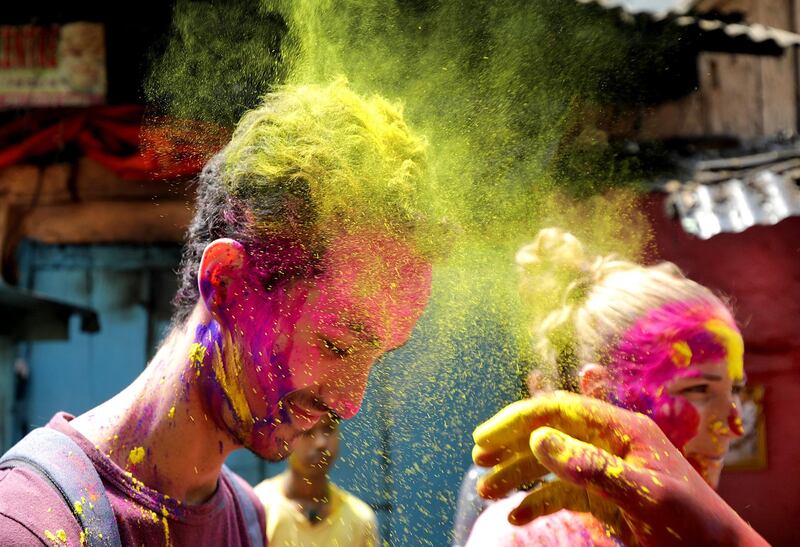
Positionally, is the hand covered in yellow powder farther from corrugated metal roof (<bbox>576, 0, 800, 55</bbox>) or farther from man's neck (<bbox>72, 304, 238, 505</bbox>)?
corrugated metal roof (<bbox>576, 0, 800, 55</bbox>)

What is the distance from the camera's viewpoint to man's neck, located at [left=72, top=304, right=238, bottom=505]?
4.35 feet

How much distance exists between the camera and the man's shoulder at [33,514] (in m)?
1.12

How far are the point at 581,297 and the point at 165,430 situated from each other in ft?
4.15

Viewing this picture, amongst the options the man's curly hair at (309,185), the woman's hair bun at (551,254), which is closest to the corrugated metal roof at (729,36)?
the woman's hair bun at (551,254)

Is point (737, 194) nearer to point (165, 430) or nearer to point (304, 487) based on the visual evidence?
point (304, 487)

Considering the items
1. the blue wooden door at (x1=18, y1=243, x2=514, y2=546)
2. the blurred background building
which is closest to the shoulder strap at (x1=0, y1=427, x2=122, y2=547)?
the blue wooden door at (x1=18, y1=243, x2=514, y2=546)

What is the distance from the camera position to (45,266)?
5.61 meters

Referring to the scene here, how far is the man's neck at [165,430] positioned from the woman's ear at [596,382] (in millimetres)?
999

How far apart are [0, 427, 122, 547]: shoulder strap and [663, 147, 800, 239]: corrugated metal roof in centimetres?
399

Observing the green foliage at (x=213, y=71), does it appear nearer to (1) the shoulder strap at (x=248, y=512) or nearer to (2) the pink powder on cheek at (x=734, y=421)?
(1) the shoulder strap at (x=248, y=512)

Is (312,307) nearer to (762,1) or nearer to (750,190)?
(750,190)

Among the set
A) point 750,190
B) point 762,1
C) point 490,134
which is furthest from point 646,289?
point 762,1

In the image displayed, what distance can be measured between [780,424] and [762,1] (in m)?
4.71

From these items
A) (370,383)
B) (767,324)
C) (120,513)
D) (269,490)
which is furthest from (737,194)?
(120,513)
